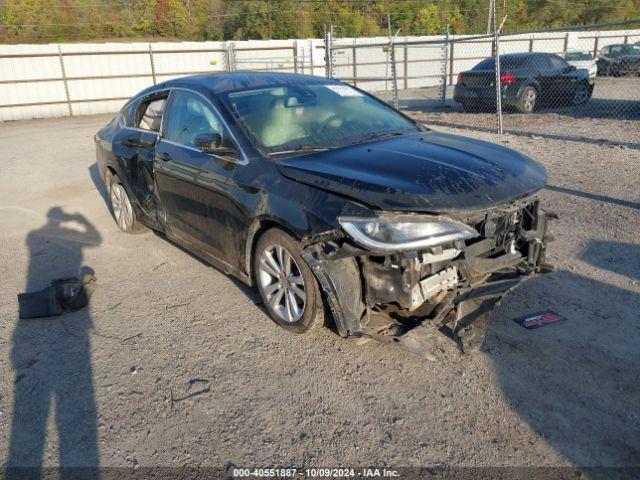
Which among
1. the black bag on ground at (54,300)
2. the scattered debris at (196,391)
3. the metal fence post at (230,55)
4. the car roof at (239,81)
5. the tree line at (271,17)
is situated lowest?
the scattered debris at (196,391)

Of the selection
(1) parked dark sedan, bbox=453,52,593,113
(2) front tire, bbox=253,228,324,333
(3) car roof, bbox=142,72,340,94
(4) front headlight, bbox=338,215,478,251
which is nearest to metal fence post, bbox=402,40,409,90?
(1) parked dark sedan, bbox=453,52,593,113

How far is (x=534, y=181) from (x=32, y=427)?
337cm

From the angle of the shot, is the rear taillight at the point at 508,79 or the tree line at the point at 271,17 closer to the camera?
the rear taillight at the point at 508,79

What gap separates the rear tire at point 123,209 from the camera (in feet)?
19.3

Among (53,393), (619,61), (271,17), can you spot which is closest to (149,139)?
(53,393)

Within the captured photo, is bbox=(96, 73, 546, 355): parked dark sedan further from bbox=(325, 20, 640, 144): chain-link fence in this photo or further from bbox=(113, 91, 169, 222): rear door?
bbox=(325, 20, 640, 144): chain-link fence

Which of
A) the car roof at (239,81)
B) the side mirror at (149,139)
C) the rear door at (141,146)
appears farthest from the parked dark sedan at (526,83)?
the side mirror at (149,139)

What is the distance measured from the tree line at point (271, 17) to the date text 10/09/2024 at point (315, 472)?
51.5 meters

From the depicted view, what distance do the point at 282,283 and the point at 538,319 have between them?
6.00 feet

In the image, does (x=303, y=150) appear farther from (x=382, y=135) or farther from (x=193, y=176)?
(x=193, y=176)

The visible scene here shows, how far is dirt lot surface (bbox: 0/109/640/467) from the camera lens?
2.75m

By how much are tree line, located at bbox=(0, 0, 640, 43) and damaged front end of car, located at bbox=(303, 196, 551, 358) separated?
1972 inches

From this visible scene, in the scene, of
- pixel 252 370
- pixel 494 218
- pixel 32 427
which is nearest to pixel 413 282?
pixel 494 218

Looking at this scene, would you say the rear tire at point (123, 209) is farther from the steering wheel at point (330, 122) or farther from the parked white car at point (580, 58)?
the parked white car at point (580, 58)
